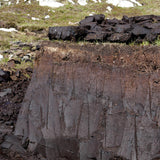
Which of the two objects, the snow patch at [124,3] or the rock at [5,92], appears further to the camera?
the snow patch at [124,3]

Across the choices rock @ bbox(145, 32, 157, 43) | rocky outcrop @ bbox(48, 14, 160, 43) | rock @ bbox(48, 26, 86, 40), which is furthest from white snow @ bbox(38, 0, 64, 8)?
rock @ bbox(145, 32, 157, 43)

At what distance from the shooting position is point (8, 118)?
3.04 meters

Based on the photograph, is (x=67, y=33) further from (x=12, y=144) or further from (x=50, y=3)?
(x=50, y=3)

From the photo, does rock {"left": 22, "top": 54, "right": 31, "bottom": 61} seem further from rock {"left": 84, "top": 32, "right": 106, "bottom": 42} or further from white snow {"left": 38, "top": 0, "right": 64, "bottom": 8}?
white snow {"left": 38, "top": 0, "right": 64, "bottom": 8}

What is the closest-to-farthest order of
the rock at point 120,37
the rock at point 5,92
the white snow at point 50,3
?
the rock at point 5,92, the rock at point 120,37, the white snow at point 50,3

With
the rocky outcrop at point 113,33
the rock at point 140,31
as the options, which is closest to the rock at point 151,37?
the rocky outcrop at point 113,33

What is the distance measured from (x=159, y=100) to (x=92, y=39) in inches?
170

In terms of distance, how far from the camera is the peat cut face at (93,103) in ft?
7.38

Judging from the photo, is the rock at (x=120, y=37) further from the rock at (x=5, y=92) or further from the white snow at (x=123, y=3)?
the white snow at (x=123, y=3)

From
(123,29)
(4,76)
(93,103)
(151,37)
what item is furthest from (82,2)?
(93,103)

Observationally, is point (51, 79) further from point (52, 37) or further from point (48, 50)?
point (52, 37)

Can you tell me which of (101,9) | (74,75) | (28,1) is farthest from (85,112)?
(28,1)

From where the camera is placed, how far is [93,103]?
7.81ft

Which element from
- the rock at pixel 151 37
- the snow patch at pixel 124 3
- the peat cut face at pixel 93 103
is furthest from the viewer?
the snow patch at pixel 124 3
